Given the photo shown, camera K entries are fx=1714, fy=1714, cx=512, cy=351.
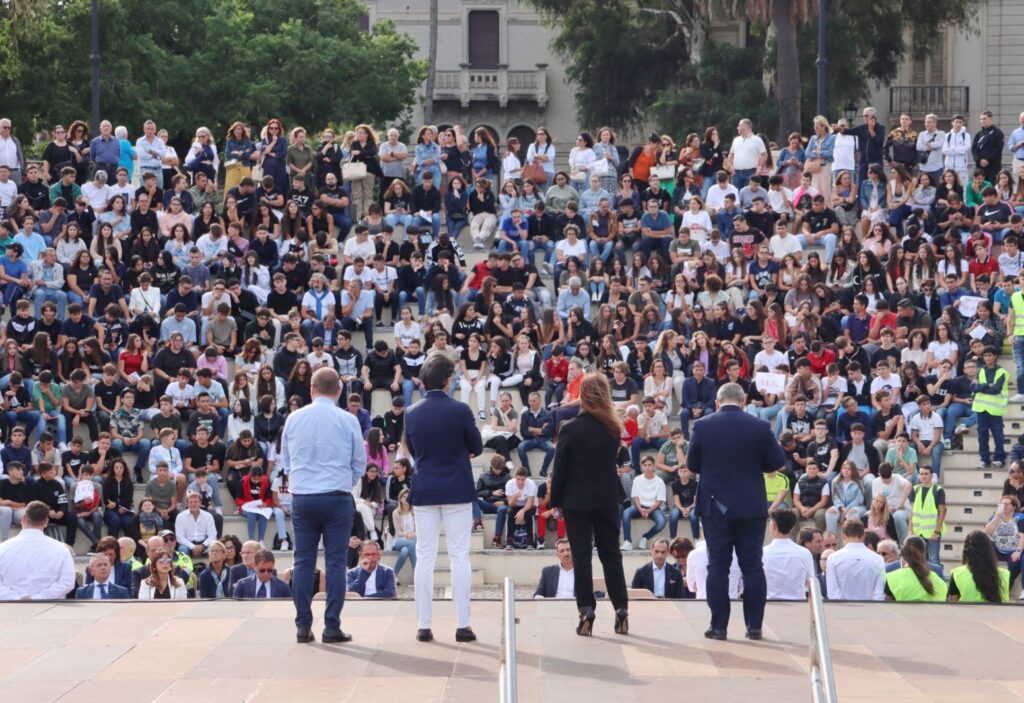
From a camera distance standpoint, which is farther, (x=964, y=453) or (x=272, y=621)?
(x=964, y=453)

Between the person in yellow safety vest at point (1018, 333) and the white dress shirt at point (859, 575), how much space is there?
362 inches

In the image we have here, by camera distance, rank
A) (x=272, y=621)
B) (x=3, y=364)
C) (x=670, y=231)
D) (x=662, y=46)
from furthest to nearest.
Answer: (x=662, y=46) → (x=670, y=231) → (x=3, y=364) → (x=272, y=621)

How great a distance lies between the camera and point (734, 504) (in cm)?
1020

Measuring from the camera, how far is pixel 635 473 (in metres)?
20.4

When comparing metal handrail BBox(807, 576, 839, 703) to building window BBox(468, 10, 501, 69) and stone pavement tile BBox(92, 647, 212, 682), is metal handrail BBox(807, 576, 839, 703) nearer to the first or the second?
stone pavement tile BBox(92, 647, 212, 682)

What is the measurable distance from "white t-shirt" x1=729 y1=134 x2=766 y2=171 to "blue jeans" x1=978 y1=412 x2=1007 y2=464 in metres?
7.14

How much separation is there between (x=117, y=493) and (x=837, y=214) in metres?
11.5

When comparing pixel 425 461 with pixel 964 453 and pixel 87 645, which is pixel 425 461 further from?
pixel 964 453

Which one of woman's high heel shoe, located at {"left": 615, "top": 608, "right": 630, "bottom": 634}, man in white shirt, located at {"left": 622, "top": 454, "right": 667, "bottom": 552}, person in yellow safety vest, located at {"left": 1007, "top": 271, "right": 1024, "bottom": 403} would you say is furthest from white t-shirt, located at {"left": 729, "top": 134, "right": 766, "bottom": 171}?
woman's high heel shoe, located at {"left": 615, "top": 608, "right": 630, "bottom": 634}

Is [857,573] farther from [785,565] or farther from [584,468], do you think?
[584,468]

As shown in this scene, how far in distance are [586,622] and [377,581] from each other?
196 inches

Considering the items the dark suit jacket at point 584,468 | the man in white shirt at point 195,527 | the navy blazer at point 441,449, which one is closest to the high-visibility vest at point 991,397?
the man in white shirt at point 195,527

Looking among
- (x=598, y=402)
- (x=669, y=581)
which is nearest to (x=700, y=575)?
(x=669, y=581)

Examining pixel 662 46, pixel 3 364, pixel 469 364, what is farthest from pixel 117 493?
pixel 662 46
